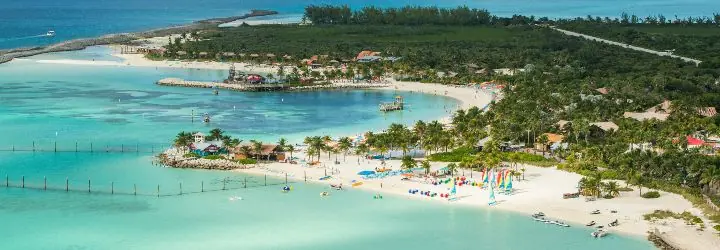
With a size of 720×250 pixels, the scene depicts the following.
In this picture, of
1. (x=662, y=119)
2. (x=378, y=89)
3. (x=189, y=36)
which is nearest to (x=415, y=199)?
(x=662, y=119)

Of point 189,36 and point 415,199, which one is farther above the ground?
point 189,36

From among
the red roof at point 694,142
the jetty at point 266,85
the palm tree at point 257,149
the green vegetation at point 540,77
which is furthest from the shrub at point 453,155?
the jetty at point 266,85

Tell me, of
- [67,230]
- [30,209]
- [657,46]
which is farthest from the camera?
[657,46]

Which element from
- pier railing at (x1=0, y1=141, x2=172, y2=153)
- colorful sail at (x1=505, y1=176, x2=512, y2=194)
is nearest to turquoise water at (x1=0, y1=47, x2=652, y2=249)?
pier railing at (x1=0, y1=141, x2=172, y2=153)

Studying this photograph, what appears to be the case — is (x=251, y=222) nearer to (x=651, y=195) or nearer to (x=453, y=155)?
(x=453, y=155)

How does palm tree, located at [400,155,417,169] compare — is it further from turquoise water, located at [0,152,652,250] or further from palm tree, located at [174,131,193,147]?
palm tree, located at [174,131,193,147]

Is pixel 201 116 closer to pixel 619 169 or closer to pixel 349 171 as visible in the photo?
pixel 349 171

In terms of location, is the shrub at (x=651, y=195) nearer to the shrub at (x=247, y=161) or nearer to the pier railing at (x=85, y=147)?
the shrub at (x=247, y=161)

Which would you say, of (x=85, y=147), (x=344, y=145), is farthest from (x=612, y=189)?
(x=85, y=147)
